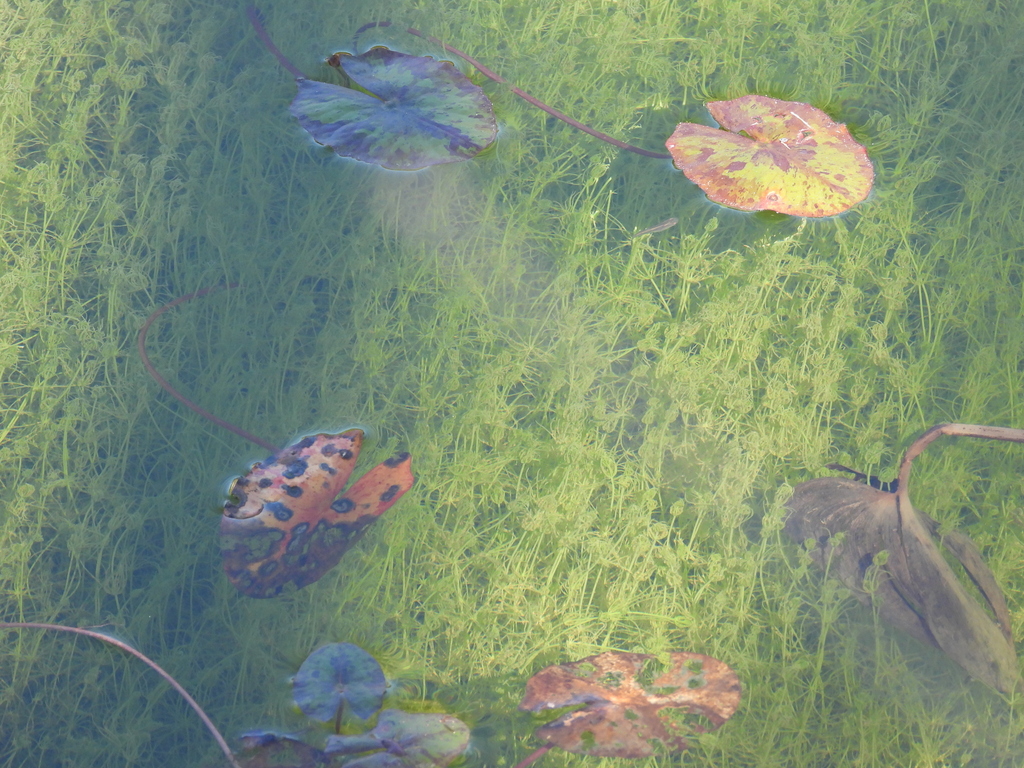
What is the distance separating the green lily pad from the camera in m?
1.80

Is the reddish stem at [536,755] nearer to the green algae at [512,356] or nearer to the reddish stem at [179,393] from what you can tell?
the green algae at [512,356]

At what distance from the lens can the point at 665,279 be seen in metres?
1.73

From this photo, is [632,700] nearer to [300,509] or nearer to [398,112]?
[300,509]

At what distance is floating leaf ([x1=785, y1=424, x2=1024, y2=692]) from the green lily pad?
42.6 inches

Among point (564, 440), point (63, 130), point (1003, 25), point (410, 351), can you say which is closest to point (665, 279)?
point (564, 440)

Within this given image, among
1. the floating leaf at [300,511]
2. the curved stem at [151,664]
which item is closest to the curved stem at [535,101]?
the floating leaf at [300,511]

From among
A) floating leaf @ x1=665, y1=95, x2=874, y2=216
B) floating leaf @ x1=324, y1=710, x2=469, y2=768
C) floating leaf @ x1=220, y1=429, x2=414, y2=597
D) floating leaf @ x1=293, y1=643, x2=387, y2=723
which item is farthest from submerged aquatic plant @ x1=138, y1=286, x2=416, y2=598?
floating leaf @ x1=665, y1=95, x2=874, y2=216

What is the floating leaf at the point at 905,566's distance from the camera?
4.55 feet

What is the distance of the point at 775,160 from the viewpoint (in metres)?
1.75

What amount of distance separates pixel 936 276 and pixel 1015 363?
25 centimetres

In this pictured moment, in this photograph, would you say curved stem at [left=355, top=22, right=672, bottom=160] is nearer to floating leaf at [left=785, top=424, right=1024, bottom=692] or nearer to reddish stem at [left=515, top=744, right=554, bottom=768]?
floating leaf at [left=785, top=424, right=1024, bottom=692]

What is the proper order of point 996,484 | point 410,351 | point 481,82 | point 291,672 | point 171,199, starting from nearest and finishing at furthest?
point 291,672 < point 996,484 < point 410,351 < point 171,199 < point 481,82

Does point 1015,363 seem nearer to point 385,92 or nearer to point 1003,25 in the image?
point 1003,25

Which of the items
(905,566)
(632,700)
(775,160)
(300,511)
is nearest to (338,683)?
(300,511)
